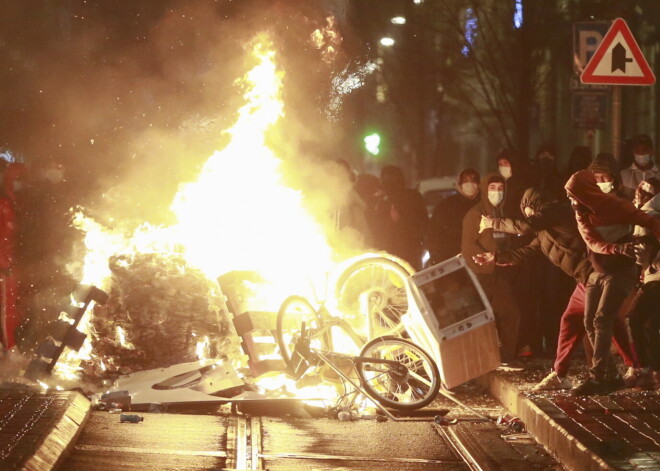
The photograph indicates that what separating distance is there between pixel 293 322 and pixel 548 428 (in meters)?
2.91

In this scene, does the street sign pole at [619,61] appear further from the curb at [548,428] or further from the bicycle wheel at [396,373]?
the bicycle wheel at [396,373]

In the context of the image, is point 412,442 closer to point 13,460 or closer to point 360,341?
point 360,341

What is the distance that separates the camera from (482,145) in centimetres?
5491

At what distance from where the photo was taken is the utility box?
1044 centimetres

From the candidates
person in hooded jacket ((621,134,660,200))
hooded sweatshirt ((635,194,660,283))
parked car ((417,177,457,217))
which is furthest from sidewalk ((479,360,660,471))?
parked car ((417,177,457,217))

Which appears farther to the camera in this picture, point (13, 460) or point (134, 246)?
point (134, 246)

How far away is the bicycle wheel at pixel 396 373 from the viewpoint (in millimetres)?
10320

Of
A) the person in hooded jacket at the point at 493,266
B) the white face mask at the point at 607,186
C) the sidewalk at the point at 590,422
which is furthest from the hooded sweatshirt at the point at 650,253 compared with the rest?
the person in hooded jacket at the point at 493,266

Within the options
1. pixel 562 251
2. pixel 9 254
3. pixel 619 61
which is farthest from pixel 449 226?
pixel 9 254

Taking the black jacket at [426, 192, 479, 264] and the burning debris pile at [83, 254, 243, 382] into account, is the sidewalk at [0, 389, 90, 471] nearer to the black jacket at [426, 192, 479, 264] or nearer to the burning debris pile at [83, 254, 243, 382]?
the burning debris pile at [83, 254, 243, 382]

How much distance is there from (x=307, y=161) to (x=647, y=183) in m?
5.75

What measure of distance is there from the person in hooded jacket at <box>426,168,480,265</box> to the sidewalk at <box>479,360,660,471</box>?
219cm

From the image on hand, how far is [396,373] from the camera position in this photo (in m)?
10.4

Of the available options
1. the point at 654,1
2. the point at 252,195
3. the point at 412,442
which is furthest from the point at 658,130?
the point at 412,442
